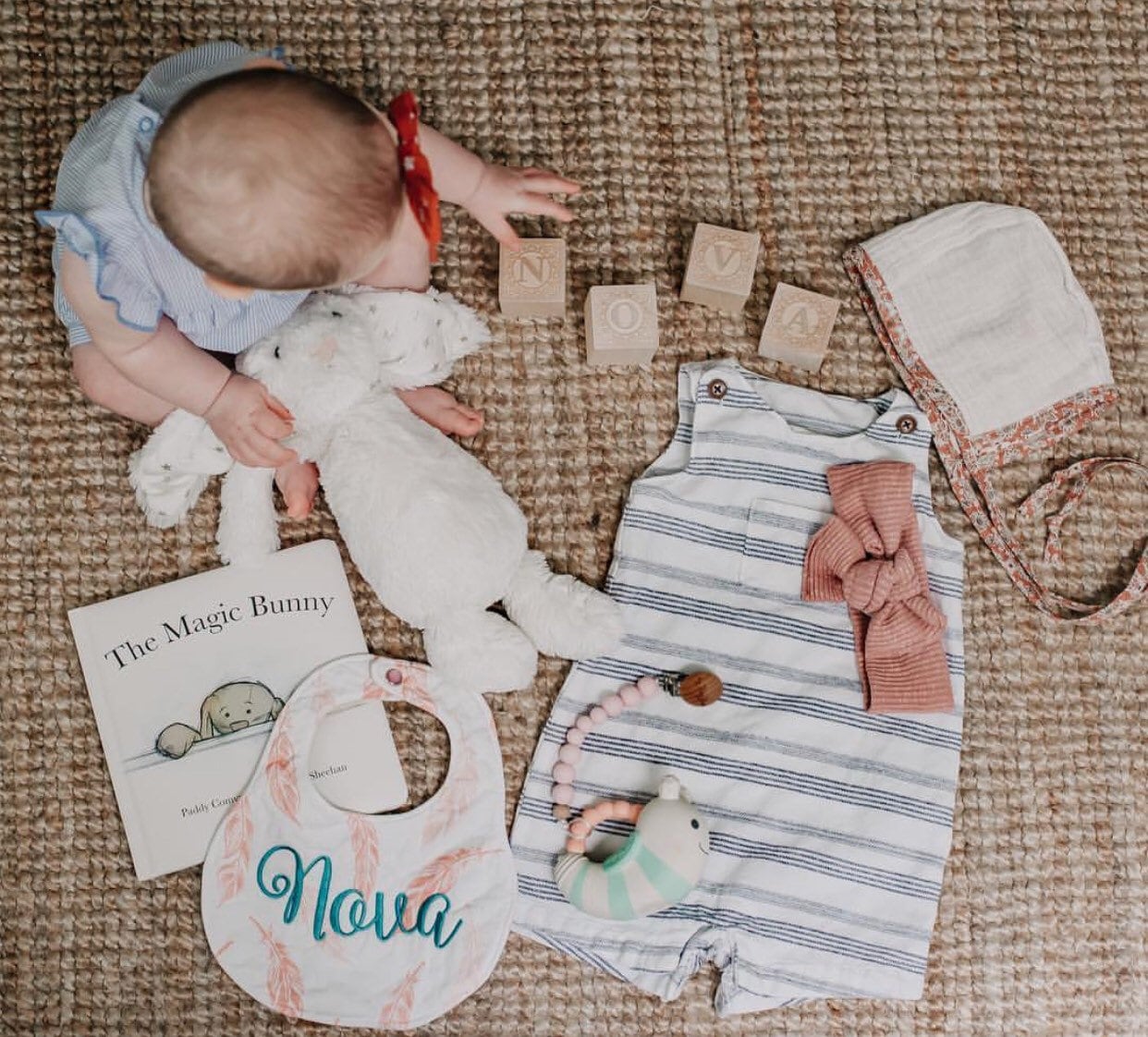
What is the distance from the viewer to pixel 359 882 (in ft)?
2.83

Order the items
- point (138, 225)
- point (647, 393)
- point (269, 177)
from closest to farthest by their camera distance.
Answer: point (269, 177) → point (138, 225) → point (647, 393)

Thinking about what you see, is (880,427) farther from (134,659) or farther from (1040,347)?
(134,659)

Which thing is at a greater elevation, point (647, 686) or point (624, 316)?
point (624, 316)

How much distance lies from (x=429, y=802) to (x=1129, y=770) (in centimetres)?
60

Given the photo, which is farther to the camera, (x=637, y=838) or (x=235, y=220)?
(x=637, y=838)

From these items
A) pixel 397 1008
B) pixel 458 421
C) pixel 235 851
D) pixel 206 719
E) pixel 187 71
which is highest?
pixel 187 71

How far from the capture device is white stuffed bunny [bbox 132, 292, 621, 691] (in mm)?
763

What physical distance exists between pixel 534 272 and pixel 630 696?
1.16ft

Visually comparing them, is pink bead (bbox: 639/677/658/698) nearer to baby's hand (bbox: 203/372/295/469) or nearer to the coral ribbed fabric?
the coral ribbed fabric

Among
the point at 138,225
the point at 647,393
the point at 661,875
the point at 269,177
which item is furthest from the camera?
the point at 647,393

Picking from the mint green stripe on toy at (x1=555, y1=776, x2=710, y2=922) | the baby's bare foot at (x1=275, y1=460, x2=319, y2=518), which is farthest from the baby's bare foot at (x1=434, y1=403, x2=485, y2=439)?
the mint green stripe on toy at (x1=555, y1=776, x2=710, y2=922)

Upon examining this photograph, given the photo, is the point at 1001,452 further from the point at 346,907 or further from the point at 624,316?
the point at 346,907

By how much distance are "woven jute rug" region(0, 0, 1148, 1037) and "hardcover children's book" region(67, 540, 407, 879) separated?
21 mm

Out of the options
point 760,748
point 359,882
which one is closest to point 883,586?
point 760,748
